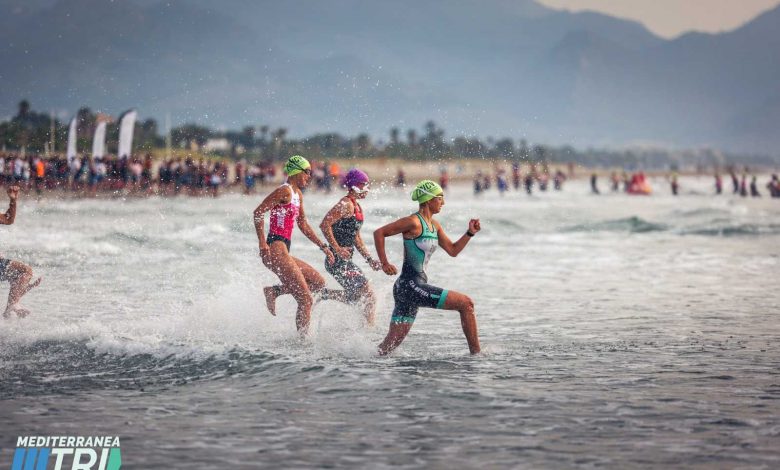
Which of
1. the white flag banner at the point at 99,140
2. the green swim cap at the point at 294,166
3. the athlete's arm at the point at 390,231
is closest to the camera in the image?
the athlete's arm at the point at 390,231

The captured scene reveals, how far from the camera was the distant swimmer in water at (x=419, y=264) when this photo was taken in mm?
8555

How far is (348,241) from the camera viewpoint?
10.2 m

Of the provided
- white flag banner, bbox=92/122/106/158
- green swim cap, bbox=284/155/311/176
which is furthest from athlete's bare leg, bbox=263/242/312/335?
white flag banner, bbox=92/122/106/158

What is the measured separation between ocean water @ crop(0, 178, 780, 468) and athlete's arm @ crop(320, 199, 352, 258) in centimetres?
83

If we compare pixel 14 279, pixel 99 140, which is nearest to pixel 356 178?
pixel 14 279

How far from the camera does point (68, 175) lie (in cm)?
4500

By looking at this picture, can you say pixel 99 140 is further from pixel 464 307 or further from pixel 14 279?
pixel 464 307

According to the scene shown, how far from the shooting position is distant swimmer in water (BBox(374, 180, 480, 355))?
28.1 feet

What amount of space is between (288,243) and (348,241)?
65 centimetres

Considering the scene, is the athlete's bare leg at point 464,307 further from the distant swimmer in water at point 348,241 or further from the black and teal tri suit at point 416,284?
the distant swimmer in water at point 348,241

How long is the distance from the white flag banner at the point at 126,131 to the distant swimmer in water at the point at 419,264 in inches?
1548

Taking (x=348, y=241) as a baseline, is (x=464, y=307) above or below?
below

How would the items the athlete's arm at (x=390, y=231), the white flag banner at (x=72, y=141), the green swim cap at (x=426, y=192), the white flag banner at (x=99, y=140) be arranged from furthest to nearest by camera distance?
the white flag banner at (x=99, y=140), the white flag banner at (x=72, y=141), the green swim cap at (x=426, y=192), the athlete's arm at (x=390, y=231)

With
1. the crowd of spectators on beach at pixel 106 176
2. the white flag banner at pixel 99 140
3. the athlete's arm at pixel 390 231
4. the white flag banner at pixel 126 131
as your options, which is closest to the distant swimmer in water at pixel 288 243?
the athlete's arm at pixel 390 231
